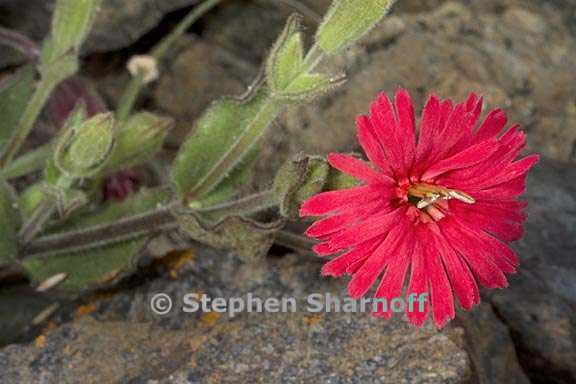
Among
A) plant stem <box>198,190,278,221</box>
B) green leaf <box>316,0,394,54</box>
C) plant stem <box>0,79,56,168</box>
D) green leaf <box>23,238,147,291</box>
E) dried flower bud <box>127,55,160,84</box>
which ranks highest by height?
green leaf <box>316,0,394,54</box>

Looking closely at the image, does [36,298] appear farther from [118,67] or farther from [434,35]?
[434,35]

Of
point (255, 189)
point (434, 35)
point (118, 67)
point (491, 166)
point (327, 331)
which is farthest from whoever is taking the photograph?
point (118, 67)

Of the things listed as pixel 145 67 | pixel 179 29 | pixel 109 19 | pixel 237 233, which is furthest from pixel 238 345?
pixel 109 19

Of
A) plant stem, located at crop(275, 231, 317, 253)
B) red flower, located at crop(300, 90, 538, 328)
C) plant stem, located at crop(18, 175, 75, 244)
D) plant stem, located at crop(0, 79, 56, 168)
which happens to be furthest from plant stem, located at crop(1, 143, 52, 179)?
red flower, located at crop(300, 90, 538, 328)

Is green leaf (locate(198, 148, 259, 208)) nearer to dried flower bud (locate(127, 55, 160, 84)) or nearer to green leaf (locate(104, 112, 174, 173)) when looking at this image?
green leaf (locate(104, 112, 174, 173))

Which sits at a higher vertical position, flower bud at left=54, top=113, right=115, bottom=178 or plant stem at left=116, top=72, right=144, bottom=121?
flower bud at left=54, top=113, right=115, bottom=178

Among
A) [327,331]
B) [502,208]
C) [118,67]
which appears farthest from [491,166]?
[118,67]

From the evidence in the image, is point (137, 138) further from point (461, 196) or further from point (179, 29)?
point (461, 196)
